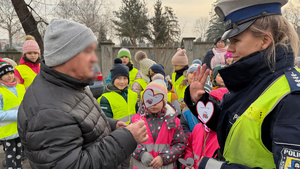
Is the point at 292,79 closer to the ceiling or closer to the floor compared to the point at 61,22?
closer to the floor

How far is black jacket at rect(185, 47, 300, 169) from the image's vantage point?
3.07ft

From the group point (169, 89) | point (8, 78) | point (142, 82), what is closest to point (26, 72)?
point (8, 78)

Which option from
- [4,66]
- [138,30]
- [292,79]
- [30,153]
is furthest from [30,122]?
[138,30]

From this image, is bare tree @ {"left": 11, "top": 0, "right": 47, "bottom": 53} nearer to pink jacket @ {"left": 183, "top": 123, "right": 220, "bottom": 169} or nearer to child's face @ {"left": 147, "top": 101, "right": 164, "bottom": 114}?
child's face @ {"left": 147, "top": 101, "right": 164, "bottom": 114}

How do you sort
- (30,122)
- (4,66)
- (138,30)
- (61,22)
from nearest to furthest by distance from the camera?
(30,122) → (61,22) → (4,66) → (138,30)

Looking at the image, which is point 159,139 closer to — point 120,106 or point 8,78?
point 120,106

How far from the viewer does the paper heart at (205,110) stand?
1.64 m

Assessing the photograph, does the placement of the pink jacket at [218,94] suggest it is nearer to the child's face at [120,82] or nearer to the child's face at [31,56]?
the child's face at [120,82]

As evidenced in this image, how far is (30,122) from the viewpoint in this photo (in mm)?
1130

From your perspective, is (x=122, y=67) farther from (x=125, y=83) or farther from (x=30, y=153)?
(x=30, y=153)

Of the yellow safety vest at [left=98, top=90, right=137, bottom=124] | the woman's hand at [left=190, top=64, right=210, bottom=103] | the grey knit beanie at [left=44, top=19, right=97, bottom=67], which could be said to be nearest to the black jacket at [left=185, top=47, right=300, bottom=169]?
the woman's hand at [left=190, top=64, right=210, bottom=103]

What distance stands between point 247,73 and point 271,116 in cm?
29

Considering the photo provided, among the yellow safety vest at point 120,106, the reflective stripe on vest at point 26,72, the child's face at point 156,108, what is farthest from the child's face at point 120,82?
the reflective stripe on vest at point 26,72

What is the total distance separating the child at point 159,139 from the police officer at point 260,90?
1041 mm
